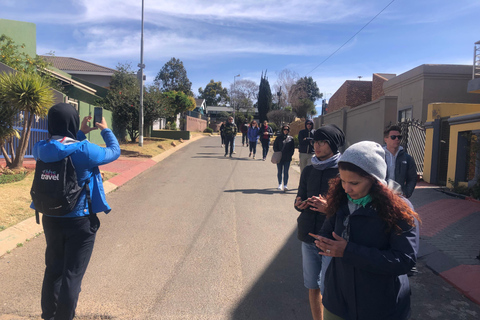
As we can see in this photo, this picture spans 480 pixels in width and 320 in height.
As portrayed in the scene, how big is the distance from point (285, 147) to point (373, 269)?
7820 millimetres

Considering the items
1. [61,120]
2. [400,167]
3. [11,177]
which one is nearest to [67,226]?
[61,120]

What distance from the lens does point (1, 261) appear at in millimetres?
4762

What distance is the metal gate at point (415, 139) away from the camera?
512 inches

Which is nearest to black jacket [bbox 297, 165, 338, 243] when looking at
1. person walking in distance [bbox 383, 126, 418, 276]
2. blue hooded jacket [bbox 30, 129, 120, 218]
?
blue hooded jacket [bbox 30, 129, 120, 218]

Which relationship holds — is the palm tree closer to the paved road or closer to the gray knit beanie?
the paved road

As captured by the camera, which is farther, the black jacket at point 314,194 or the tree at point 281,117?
the tree at point 281,117

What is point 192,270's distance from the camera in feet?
15.2

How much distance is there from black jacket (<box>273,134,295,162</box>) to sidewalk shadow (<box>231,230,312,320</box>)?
4893 millimetres

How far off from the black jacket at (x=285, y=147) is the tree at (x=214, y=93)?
77.9m

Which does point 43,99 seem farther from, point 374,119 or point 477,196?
point 374,119

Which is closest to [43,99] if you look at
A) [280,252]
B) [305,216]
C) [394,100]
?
[280,252]

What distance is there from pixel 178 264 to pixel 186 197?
163 inches

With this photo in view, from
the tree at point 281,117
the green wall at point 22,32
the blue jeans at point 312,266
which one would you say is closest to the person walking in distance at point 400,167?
the blue jeans at point 312,266

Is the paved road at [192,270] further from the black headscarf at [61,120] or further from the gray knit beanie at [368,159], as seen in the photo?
the gray knit beanie at [368,159]
